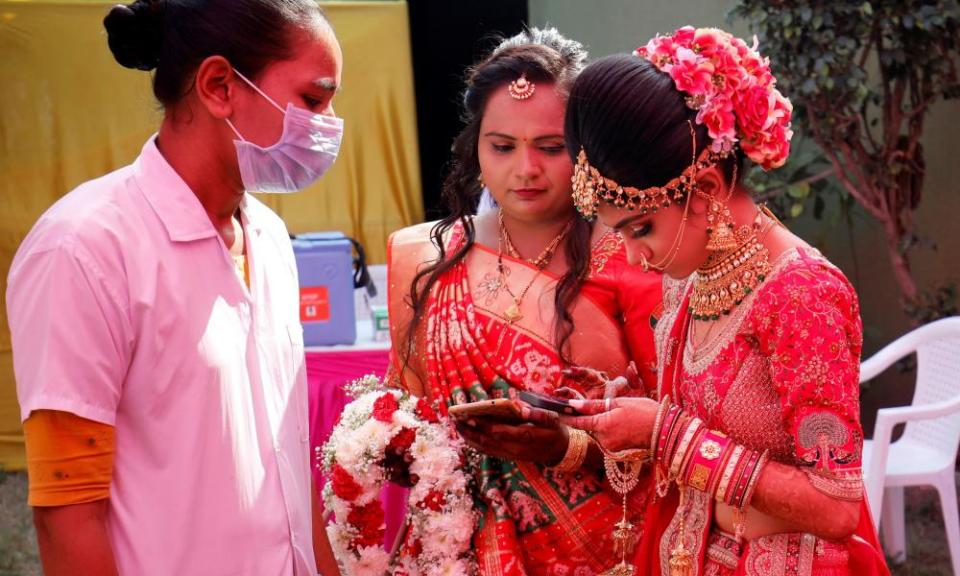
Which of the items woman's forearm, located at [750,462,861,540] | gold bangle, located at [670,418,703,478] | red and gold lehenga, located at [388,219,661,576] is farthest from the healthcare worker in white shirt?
woman's forearm, located at [750,462,861,540]

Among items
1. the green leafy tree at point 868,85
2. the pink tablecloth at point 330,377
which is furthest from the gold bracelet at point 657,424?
the green leafy tree at point 868,85

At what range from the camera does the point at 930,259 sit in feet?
18.3

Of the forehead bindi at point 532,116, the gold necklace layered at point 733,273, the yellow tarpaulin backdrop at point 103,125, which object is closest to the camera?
the gold necklace layered at point 733,273

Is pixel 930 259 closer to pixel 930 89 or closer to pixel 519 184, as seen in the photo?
pixel 930 89

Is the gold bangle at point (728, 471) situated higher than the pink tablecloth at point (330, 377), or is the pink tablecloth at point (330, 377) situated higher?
the gold bangle at point (728, 471)

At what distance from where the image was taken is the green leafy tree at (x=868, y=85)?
4.88 meters

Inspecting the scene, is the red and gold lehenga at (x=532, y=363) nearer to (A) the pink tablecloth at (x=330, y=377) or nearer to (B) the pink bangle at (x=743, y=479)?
(B) the pink bangle at (x=743, y=479)

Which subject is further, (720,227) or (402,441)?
(402,441)

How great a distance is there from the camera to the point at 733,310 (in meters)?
1.80

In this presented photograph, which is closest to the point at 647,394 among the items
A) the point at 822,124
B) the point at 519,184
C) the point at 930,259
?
the point at 519,184

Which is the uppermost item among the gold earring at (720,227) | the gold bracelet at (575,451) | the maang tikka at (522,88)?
the maang tikka at (522,88)

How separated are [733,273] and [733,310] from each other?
6 cm

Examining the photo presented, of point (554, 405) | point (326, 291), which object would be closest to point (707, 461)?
point (554, 405)

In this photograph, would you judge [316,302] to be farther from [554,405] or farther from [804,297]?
[804,297]
